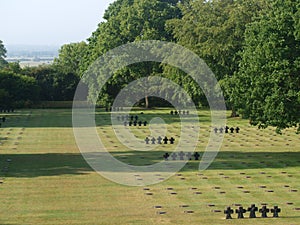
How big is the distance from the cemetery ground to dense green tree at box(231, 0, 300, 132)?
3.01 metres

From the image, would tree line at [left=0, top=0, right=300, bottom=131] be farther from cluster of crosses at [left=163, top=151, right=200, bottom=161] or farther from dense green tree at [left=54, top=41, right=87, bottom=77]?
cluster of crosses at [left=163, top=151, right=200, bottom=161]

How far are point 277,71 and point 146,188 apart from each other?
12567mm

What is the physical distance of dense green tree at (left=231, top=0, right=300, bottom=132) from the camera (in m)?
38.5

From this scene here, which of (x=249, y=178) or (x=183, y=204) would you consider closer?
(x=183, y=204)

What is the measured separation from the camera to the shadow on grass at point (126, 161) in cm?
3647

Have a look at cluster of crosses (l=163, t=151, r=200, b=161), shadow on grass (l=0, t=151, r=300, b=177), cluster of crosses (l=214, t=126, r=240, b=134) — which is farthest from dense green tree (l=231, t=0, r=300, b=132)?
cluster of crosses (l=214, t=126, r=240, b=134)

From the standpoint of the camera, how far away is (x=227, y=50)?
63.5m

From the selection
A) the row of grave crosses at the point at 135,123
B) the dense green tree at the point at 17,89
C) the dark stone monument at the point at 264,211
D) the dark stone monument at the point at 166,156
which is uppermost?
the dense green tree at the point at 17,89

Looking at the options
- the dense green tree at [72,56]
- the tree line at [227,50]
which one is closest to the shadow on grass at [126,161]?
the tree line at [227,50]

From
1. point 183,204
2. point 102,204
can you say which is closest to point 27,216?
point 102,204

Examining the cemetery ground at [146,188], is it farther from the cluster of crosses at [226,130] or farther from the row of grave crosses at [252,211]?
the cluster of crosses at [226,130]

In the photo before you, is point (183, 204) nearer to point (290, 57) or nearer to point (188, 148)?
point (290, 57)

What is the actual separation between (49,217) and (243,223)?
7311 mm

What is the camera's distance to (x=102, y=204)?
27.3 meters
